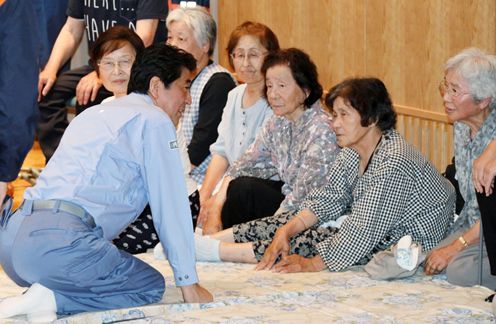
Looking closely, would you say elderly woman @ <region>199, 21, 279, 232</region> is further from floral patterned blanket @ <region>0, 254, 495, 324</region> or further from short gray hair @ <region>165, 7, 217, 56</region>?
floral patterned blanket @ <region>0, 254, 495, 324</region>

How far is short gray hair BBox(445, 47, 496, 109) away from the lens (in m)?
4.19

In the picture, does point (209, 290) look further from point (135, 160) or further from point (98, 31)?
point (98, 31)

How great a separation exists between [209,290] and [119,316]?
426mm

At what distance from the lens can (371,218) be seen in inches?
166

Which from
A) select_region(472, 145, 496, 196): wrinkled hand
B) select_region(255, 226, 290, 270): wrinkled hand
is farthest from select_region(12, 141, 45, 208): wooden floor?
select_region(472, 145, 496, 196): wrinkled hand

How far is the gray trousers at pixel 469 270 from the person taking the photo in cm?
401

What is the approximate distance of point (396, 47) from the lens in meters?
5.58

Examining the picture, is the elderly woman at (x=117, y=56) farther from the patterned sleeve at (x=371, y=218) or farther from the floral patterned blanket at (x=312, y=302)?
the patterned sleeve at (x=371, y=218)

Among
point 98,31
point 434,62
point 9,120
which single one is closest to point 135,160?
point 9,120

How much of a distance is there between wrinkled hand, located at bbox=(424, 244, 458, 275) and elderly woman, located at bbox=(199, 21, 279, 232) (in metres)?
1.26

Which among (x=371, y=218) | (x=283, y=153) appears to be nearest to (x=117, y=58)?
(x=283, y=153)

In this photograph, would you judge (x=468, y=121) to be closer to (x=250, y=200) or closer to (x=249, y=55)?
(x=250, y=200)

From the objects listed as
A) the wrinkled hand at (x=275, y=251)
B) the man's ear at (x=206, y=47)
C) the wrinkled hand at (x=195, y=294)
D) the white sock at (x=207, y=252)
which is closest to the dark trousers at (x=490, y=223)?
the wrinkled hand at (x=275, y=251)

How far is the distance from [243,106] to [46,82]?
57.2 inches
